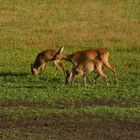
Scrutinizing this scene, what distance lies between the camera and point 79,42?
100.0 feet

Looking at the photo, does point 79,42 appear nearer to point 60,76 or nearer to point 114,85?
point 60,76

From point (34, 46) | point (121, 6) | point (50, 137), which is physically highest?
point (121, 6)

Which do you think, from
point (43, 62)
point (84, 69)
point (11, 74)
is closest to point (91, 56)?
point (84, 69)

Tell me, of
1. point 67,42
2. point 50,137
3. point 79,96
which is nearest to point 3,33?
point 67,42

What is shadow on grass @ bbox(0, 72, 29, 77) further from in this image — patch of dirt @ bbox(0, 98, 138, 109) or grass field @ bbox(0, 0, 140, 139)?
patch of dirt @ bbox(0, 98, 138, 109)

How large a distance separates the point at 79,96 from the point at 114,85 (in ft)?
9.43

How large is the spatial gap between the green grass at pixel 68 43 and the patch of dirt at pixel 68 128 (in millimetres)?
735

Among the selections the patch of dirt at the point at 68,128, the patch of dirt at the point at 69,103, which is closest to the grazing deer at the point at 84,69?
the patch of dirt at the point at 69,103

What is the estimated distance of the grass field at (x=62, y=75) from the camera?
13.3 m

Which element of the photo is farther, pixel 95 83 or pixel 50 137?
pixel 95 83

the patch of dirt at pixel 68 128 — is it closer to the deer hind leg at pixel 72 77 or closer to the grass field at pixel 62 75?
the grass field at pixel 62 75

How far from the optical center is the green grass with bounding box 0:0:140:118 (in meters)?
16.8

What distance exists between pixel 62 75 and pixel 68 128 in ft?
31.5

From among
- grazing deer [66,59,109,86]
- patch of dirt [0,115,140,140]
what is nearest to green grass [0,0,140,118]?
grazing deer [66,59,109,86]
